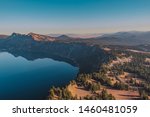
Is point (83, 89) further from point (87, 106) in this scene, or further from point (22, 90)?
point (87, 106)

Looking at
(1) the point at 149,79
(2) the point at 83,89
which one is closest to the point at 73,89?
(2) the point at 83,89

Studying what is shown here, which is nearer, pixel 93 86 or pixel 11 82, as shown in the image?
pixel 93 86

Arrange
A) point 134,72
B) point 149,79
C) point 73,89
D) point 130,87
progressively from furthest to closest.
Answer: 1. point 134,72
2. point 149,79
3. point 130,87
4. point 73,89

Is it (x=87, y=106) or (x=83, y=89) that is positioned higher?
(x=87, y=106)

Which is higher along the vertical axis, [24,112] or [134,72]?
[24,112]

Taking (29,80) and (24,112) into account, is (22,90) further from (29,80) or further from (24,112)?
(24,112)

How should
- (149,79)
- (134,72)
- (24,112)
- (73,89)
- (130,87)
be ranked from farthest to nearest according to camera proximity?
(134,72) → (149,79) → (130,87) → (73,89) → (24,112)

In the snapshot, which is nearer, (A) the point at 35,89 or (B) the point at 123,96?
(B) the point at 123,96

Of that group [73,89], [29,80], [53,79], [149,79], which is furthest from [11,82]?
[149,79]

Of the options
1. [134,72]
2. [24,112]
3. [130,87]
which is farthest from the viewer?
[134,72]
